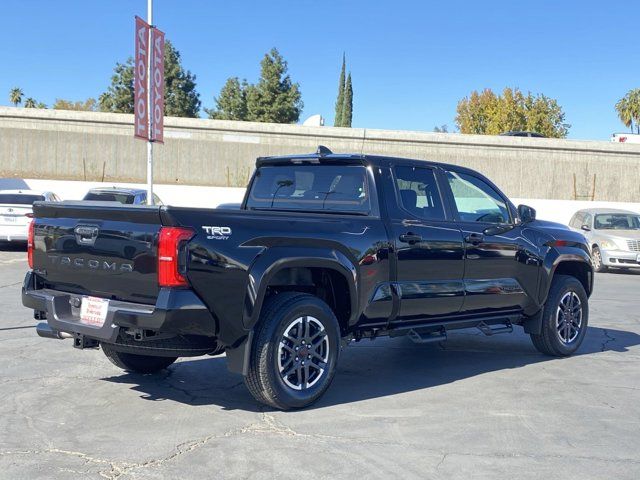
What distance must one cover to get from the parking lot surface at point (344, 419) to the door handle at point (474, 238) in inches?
49.6

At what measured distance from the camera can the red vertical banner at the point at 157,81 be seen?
2236 centimetres

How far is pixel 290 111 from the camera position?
6744 centimetres

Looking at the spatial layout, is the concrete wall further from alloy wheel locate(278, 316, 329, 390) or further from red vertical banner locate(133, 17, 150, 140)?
alloy wheel locate(278, 316, 329, 390)

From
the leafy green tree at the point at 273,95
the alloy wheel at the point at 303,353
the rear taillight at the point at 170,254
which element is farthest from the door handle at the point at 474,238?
the leafy green tree at the point at 273,95

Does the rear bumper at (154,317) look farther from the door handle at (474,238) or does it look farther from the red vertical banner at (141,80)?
the red vertical banner at (141,80)

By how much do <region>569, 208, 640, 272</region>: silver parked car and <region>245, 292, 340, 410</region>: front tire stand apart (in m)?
15.0

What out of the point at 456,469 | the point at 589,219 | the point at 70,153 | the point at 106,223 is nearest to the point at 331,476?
the point at 456,469

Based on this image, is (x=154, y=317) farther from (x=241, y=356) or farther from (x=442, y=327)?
(x=442, y=327)

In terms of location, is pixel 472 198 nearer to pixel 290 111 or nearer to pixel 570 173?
pixel 570 173

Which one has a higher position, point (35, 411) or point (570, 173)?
point (570, 173)

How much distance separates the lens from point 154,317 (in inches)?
204

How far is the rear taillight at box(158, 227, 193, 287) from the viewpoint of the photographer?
5.18m

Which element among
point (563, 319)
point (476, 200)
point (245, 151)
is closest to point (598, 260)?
point (563, 319)

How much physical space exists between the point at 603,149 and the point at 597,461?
35.1m
